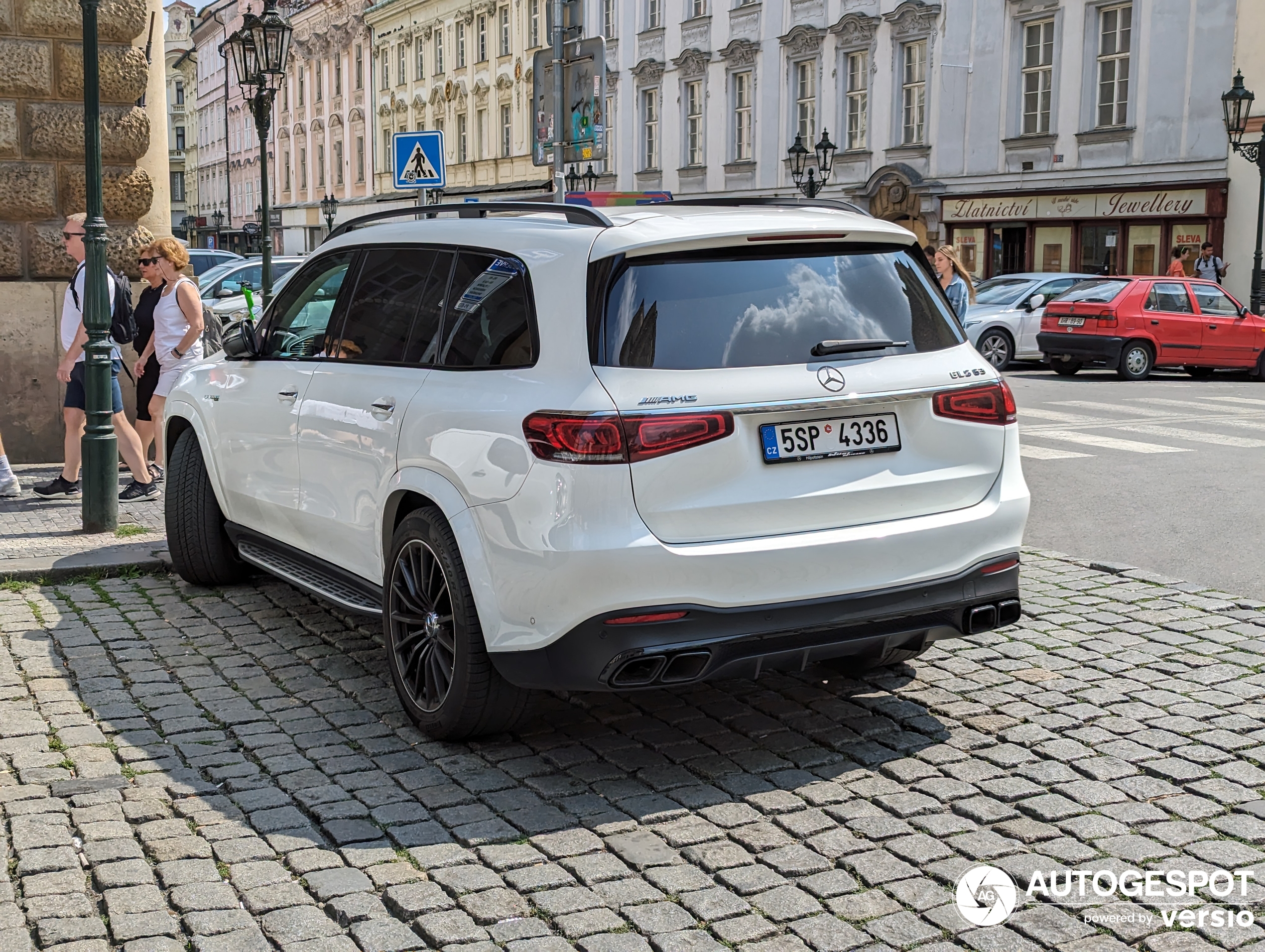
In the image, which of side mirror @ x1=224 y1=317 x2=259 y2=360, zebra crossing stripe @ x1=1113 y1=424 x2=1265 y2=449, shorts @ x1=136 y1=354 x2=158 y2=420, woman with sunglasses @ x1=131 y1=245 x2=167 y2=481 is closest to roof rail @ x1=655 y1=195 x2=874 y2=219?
side mirror @ x1=224 y1=317 x2=259 y2=360

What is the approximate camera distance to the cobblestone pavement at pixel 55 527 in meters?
8.35

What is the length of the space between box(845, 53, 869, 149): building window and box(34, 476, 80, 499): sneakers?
30.9 meters

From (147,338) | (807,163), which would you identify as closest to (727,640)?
(147,338)

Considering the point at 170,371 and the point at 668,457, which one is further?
the point at 170,371

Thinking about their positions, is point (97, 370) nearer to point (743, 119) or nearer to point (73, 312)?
point (73, 312)

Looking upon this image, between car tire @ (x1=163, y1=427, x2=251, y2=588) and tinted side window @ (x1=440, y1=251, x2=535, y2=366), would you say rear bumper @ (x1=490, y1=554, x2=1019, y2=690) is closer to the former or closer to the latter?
tinted side window @ (x1=440, y1=251, x2=535, y2=366)

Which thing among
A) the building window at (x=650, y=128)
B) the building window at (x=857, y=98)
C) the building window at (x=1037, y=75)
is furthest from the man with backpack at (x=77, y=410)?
the building window at (x=650, y=128)

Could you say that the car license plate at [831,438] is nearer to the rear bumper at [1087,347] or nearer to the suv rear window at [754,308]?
the suv rear window at [754,308]

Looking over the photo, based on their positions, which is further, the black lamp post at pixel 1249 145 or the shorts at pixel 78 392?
the black lamp post at pixel 1249 145

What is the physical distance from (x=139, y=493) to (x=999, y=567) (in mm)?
6868

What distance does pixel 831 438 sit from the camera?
15.7 ft

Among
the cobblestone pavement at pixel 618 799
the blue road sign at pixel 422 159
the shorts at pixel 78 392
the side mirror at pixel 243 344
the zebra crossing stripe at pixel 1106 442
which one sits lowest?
the cobblestone pavement at pixel 618 799

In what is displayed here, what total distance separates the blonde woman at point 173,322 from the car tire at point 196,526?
113 inches

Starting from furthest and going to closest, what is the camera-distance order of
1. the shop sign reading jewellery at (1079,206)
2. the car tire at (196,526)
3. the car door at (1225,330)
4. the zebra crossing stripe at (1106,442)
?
the shop sign reading jewellery at (1079,206)
the car door at (1225,330)
the zebra crossing stripe at (1106,442)
the car tire at (196,526)
